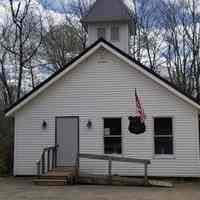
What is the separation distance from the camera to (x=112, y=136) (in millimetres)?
17656

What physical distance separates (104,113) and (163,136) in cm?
274

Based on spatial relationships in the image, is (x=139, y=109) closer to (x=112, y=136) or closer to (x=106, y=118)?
(x=106, y=118)

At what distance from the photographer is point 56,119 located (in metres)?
18.0

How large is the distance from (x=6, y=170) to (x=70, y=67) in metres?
6.03

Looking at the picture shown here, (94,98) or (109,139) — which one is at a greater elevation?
(94,98)

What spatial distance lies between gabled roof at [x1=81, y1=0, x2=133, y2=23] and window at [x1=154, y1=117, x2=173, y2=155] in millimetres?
6462

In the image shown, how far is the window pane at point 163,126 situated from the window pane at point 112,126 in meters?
1.62

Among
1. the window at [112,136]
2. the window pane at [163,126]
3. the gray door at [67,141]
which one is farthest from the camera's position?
the gray door at [67,141]

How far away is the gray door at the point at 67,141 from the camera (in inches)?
701

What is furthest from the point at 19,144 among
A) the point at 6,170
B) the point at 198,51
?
the point at 198,51

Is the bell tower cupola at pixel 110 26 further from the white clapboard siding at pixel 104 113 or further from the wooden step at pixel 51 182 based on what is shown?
the wooden step at pixel 51 182

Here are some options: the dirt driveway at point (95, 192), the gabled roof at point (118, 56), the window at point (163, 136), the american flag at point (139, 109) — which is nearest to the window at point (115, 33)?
the gabled roof at point (118, 56)

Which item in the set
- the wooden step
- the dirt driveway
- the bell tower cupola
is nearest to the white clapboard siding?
the dirt driveway

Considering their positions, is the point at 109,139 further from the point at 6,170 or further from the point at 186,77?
the point at 186,77
